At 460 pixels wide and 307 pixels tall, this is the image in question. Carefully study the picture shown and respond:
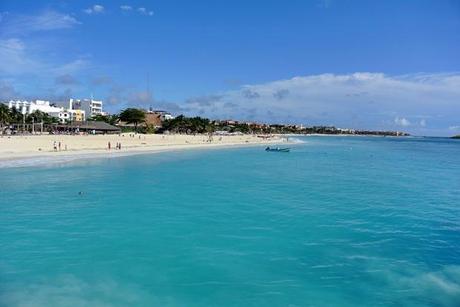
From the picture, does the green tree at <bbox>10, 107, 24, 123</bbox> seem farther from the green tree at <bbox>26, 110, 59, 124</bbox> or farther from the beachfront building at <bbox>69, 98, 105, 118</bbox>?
the beachfront building at <bbox>69, 98, 105, 118</bbox>

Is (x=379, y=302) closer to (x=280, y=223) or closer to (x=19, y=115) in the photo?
(x=280, y=223)

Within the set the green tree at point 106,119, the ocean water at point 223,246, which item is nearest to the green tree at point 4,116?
the green tree at point 106,119

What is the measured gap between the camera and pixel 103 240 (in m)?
12.1

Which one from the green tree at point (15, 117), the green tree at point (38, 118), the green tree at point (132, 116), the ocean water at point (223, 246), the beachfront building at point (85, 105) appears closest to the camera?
the ocean water at point (223, 246)

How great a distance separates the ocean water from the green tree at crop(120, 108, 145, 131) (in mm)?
75516

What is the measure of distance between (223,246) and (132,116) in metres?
88.5


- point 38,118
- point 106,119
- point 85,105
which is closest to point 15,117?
point 38,118

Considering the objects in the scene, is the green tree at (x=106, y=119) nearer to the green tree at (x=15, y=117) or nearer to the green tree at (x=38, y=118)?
the green tree at (x=38, y=118)

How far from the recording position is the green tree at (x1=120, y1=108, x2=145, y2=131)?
9706 cm

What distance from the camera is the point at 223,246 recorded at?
11766mm

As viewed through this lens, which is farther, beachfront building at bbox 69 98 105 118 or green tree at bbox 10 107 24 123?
beachfront building at bbox 69 98 105 118

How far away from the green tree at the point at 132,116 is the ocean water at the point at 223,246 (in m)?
75.5

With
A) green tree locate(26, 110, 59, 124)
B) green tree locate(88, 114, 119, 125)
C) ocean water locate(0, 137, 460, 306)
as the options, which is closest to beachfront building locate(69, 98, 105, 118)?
green tree locate(88, 114, 119, 125)

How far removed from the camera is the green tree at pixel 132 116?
97062mm
